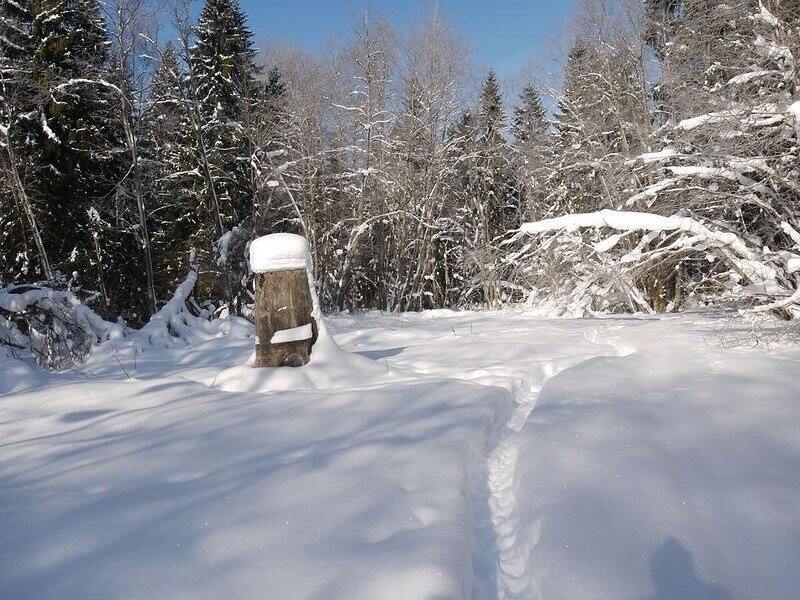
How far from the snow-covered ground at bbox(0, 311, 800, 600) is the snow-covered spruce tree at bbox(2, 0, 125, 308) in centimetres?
1117

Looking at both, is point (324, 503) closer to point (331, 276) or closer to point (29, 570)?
point (29, 570)

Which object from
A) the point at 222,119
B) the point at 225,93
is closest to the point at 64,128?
the point at 222,119

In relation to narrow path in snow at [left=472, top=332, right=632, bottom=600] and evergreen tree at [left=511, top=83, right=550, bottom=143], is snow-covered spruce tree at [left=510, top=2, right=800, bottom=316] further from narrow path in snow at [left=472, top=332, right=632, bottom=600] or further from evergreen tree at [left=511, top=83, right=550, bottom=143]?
evergreen tree at [left=511, top=83, right=550, bottom=143]

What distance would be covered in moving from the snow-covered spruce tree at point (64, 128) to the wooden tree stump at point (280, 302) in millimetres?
10071

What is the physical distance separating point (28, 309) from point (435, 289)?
14153 millimetres

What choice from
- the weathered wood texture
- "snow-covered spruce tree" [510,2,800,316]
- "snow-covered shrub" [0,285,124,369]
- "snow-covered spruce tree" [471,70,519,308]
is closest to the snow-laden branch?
"snow-covered shrub" [0,285,124,369]

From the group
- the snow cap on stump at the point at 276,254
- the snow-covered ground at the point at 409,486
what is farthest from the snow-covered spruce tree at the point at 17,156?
the snow-covered ground at the point at 409,486

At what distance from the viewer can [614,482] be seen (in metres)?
2.12

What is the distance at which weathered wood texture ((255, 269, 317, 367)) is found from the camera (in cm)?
411

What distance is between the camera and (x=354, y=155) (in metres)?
15.6

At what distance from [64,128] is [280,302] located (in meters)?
12.9

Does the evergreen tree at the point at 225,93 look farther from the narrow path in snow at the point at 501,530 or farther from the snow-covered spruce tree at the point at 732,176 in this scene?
the narrow path in snow at the point at 501,530

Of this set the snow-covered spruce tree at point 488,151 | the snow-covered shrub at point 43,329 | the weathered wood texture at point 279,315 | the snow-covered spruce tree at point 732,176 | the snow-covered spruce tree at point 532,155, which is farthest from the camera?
the snow-covered spruce tree at point 488,151

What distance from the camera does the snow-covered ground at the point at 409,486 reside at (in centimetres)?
153
